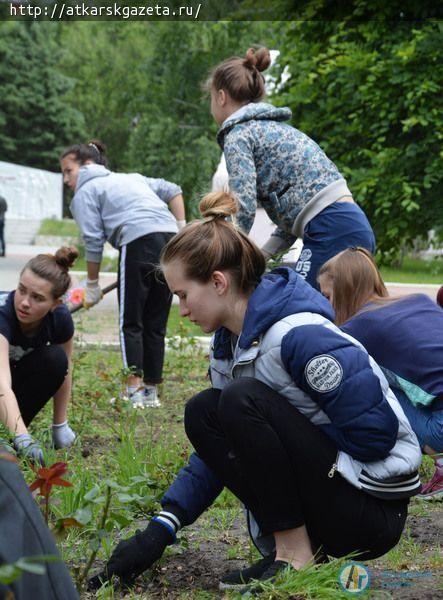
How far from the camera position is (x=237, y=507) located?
11.3ft

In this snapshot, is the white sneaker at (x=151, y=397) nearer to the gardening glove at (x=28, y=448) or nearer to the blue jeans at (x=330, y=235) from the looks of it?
the blue jeans at (x=330, y=235)

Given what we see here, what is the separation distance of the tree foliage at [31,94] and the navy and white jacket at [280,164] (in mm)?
35266

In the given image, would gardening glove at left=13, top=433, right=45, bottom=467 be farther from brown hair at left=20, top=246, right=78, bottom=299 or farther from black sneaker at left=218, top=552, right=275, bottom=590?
black sneaker at left=218, top=552, right=275, bottom=590

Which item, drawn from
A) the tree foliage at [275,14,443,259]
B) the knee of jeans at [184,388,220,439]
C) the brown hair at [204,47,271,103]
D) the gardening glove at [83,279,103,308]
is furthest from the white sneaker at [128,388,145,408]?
the tree foliage at [275,14,443,259]

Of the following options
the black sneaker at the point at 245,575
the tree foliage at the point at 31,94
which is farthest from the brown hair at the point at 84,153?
the tree foliage at the point at 31,94

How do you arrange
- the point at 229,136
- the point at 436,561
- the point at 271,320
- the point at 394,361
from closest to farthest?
the point at 271,320 → the point at 436,561 → the point at 394,361 → the point at 229,136

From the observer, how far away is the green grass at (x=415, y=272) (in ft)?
66.0

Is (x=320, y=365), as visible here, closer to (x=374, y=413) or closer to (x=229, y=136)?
(x=374, y=413)

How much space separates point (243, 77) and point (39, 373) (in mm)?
1487

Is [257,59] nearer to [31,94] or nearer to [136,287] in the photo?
[136,287]

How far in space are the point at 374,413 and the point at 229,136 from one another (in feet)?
6.81

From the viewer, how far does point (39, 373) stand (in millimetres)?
4043

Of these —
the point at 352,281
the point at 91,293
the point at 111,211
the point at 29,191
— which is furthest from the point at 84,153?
the point at 29,191

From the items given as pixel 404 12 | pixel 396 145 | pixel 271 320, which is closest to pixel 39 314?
pixel 271 320
